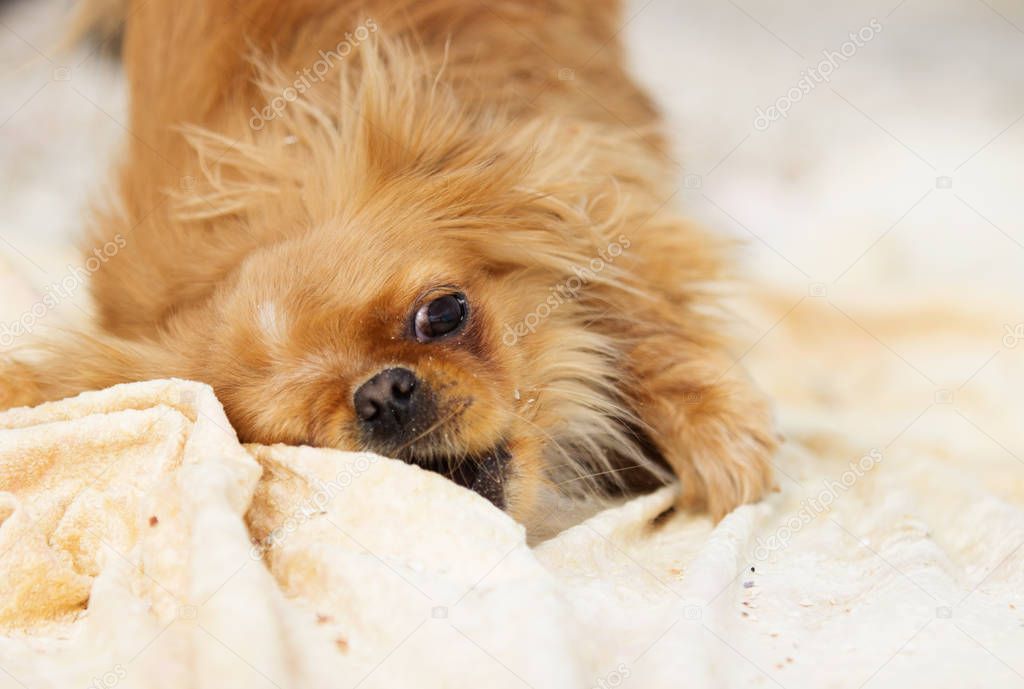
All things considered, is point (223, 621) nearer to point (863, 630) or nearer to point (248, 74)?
point (863, 630)

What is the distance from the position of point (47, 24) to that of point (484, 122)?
2134 mm

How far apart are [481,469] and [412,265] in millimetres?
379

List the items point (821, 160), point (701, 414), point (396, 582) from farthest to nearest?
1. point (821, 160)
2. point (701, 414)
3. point (396, 582)

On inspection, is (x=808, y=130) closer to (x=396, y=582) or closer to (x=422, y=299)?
(x=422, y=299)

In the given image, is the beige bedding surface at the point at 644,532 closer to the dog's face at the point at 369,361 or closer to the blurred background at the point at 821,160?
the blurred background at the point at 821,160

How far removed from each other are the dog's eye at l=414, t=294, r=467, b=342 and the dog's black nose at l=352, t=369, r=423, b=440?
0.13 m

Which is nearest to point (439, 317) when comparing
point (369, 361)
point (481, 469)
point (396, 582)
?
point (369, 361)

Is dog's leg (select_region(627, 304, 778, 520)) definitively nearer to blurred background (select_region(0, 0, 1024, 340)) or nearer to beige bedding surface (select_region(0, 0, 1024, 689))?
beige bedding surface (select_region(0, 0, 1024, 689))

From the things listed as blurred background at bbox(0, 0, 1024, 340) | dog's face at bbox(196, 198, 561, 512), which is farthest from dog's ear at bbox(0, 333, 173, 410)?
blurred background at bbox(0, 0, 1024, 340)

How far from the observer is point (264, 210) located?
1841 mm

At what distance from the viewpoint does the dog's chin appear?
1.63 m

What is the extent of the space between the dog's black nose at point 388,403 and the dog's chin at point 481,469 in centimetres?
8

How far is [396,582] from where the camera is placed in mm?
1259

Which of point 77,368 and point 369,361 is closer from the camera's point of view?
point 369,361
